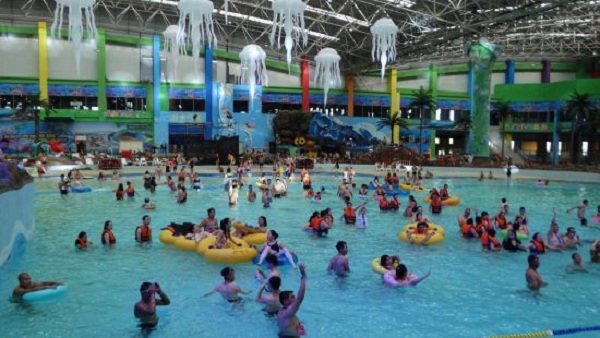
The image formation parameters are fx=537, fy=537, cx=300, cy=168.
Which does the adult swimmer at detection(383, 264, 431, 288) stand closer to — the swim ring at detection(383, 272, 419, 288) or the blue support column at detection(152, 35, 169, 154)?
the swim ring at detection(383, 272, 419, 288)

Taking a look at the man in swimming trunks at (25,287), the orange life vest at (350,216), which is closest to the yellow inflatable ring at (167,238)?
the man in swimming trunks at (25,287)

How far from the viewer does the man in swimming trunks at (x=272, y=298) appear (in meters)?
8.25

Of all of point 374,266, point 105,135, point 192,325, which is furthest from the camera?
point 105,135

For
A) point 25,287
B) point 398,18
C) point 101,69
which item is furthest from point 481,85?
point 25,287

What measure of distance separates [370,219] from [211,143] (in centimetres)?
2838

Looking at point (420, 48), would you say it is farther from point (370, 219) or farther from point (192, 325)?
point (192, 325)

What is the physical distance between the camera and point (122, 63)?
47.0 m

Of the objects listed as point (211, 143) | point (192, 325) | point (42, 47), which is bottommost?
point (192, 325)

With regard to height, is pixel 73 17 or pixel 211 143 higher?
pixel 73 17

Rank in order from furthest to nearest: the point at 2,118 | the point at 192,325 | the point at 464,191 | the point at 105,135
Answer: the point at 105,135 → the point at 2,118 → the point at 464,191 → the point at 192,325

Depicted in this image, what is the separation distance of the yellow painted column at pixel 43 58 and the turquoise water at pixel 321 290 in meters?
Answer: 30.9

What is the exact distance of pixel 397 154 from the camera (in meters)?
43.3

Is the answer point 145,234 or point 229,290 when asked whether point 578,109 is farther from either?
point 229,290

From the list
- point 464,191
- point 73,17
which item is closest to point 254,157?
point 464,191
